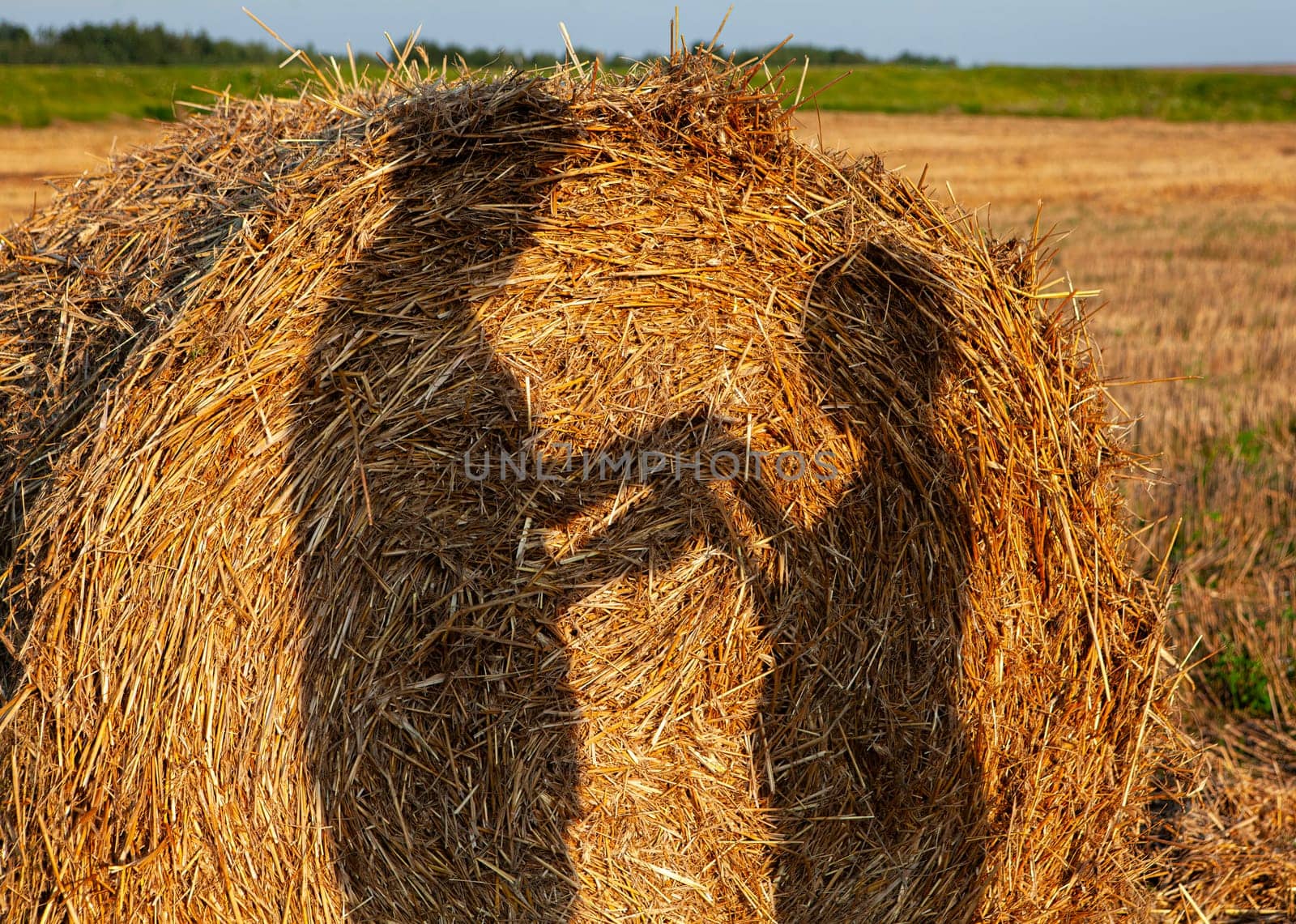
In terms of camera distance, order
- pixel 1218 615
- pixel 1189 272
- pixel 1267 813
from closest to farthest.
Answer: pixel 1267 813 < pixel 1218 615 < pixel 1189 272

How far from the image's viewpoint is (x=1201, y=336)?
7590 mm

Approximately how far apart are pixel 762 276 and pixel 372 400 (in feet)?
3.35

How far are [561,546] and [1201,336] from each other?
22.1 ft

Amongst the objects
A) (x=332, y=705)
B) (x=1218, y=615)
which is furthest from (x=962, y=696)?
(x=1218, y=615)

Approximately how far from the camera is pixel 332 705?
8.18 ft

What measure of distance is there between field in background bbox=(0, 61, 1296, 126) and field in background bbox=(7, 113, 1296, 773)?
84.2 inches

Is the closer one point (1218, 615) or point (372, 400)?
point (372, 400)

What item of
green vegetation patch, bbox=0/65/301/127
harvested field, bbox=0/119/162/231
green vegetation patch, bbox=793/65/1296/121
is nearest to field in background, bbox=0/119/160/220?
harvested field, bbox=0/119/162/231

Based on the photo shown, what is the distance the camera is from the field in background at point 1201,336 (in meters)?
3.64

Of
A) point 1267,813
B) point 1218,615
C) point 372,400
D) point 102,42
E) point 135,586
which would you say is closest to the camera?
point 135,586

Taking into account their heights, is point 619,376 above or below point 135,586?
above

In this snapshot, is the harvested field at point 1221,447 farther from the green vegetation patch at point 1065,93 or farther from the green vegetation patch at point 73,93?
the green vegetation patch at point 1065,93

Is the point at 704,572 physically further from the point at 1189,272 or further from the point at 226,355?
the point at 1189,272

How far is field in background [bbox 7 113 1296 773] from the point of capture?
3641 mm
